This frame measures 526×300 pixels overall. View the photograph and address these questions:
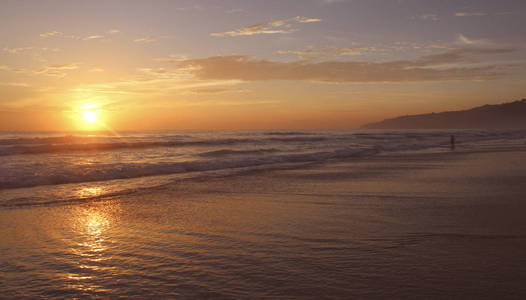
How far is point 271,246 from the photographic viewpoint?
427 centimetres

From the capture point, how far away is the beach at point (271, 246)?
10.3 ft

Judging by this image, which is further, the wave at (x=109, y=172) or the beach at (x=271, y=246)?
the wave at (x=109, y=172)

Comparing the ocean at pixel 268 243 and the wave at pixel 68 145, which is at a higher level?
the wave at pixel 68 145

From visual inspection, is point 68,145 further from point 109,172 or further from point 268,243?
point 268,243

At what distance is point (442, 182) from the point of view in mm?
9406

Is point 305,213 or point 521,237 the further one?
point 305,213

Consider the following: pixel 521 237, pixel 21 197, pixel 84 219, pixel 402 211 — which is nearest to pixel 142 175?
pixel 21 197

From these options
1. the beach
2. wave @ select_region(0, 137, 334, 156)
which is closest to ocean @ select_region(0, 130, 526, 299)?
the beach

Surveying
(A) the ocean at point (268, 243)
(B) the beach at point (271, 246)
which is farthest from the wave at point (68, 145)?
(B) the beach at point (271, 246)

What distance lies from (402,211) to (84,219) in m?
5.13

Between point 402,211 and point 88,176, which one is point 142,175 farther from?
point 402,211

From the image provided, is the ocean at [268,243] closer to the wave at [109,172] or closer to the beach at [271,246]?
the beach at [271,246]

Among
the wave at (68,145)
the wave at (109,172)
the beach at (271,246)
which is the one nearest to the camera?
the beach at (271,246)

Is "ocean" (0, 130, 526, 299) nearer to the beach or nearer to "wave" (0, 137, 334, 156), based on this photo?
the beach
